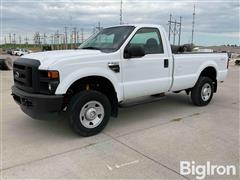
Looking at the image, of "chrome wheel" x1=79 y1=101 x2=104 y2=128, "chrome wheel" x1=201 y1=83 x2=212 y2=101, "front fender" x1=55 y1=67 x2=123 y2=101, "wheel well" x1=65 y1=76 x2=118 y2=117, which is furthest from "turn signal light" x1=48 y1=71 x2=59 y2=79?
"chrome wheel" x1=201 y1=83 x2=212 y2=101

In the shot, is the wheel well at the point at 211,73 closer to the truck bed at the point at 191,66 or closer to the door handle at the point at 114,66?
the truck bed at the point at 191,66

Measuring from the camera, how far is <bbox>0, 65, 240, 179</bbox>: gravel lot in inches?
140

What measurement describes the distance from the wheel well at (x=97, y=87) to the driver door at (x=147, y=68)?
27cm

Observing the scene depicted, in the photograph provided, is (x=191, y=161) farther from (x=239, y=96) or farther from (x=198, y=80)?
(x=239, y=96)

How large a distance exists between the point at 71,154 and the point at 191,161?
1731mm

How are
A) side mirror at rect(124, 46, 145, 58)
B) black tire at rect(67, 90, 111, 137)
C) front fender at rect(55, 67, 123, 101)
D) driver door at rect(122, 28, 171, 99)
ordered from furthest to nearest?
driver door at rect(122, 28, 171, 99) < side mirror at rect(124, 46, 145, 58) < black tire at rect(67, 90, 111, 137) < front fender at rect(55, 67, 123, 101)

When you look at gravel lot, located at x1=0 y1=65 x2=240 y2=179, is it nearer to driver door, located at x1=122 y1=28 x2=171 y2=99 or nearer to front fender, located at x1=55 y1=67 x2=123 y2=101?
driver door, located at x1=122 y1=28 x2=171 y2=99

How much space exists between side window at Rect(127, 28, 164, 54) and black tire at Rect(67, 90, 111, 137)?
1326mm

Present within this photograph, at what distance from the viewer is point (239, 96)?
832 centimetres

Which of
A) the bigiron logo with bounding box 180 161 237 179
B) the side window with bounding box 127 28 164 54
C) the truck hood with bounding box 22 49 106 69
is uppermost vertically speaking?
the side window with bounding box 127 28 164 54

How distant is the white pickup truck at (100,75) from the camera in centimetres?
431

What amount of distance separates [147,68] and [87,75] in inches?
55.6

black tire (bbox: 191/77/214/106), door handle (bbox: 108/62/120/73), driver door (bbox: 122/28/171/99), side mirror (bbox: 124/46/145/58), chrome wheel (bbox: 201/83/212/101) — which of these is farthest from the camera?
chrome wheel (bbox: 201/83/212/101)

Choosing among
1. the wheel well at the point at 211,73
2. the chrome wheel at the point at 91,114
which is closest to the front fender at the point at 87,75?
the chrome wheel at the point at 91,114
